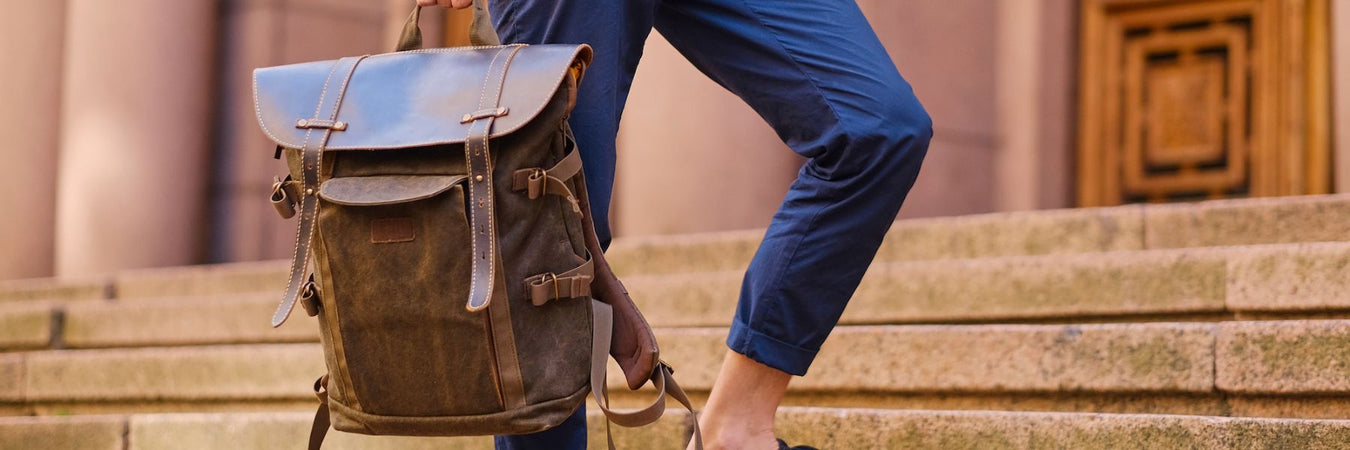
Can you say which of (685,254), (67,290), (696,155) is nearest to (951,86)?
(696,155)

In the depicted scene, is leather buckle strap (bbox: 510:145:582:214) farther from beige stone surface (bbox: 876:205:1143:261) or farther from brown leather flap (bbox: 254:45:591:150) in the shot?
beige stone surface (bbox: 876:205:1143:261)

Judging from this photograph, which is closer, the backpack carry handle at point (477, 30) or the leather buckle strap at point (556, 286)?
the leather buckle strap at point (556, 286)

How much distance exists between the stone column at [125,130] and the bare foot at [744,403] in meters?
6.35

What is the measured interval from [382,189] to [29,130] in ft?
23.4

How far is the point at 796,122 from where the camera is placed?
2252 millimetres

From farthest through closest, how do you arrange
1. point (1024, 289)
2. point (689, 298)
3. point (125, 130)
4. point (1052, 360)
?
point (125, 130) < point (689, 298) < point (1024, 289) < point (1052, 360)

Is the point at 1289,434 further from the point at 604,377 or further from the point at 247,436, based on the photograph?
the point at 247,436

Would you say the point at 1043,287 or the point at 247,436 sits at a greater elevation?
the point at 1043,287

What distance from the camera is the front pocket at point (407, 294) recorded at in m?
2.05

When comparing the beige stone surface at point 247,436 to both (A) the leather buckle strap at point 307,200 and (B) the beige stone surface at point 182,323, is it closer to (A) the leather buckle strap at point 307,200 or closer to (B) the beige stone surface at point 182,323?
(B) the beige stone surface at point 182,323

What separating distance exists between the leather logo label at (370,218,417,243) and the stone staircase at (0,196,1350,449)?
50.4 inches

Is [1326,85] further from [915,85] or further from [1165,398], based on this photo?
[1165,398]

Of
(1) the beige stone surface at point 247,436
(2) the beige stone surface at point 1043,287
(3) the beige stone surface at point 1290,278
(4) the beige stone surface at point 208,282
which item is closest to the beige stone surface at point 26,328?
(4) the beige stone surface at point 208,282

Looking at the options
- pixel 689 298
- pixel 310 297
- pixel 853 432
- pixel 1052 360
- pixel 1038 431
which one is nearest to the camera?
pixel 310 297
